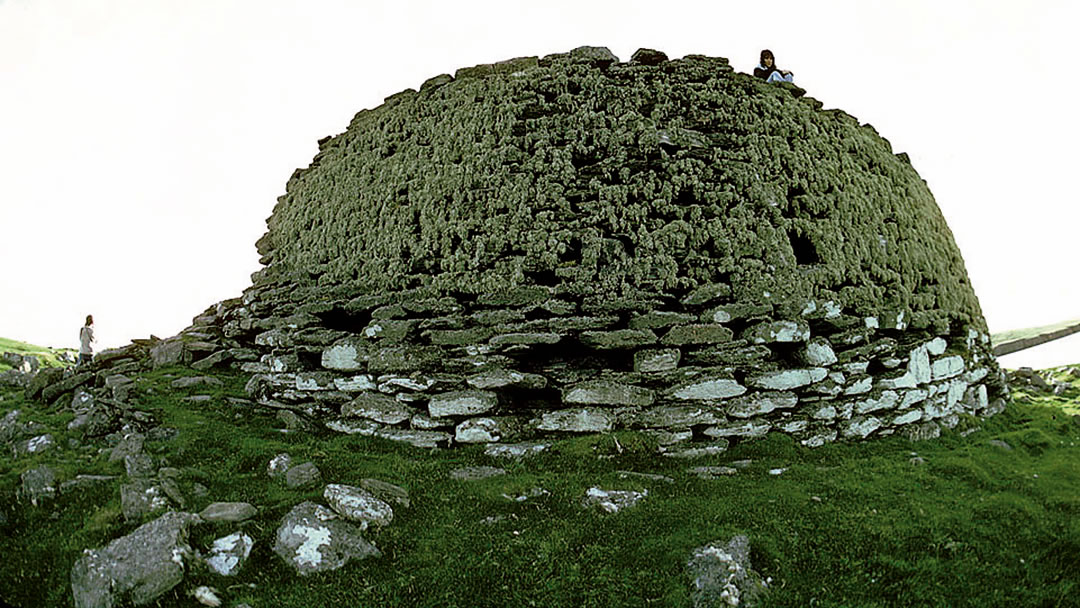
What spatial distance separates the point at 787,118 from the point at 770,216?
1622mm

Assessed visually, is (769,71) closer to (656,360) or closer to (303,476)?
(656,360)

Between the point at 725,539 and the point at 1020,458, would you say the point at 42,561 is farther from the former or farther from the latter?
the point at 1020,458

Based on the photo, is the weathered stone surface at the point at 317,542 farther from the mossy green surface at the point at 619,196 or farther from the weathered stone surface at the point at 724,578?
the mossy green surface at the point at 619,196

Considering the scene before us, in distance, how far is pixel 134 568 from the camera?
159 inches

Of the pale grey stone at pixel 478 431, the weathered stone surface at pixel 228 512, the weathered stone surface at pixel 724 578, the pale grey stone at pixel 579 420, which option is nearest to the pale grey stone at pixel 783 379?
the pale grey stone at pixel 579 420

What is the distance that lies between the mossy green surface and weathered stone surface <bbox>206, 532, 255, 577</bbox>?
345cm

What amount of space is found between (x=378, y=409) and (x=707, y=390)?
3.69 m

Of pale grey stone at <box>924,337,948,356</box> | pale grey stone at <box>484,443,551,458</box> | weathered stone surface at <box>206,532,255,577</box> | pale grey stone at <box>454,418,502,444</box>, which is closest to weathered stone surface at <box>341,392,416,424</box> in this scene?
pale grey stone at <box>454,418,502,444</box>

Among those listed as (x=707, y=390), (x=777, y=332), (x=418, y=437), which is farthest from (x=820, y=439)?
(x=418, y=437)

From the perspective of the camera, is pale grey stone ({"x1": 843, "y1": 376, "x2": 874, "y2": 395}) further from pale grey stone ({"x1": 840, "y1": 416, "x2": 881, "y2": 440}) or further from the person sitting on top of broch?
the person sitting on top of broch

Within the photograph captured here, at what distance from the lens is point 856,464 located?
6238 mm

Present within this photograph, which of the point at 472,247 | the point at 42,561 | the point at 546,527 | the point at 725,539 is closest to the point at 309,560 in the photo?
the point at 546,527

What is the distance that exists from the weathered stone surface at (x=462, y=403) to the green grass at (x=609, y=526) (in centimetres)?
43

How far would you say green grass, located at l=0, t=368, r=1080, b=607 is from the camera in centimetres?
411
